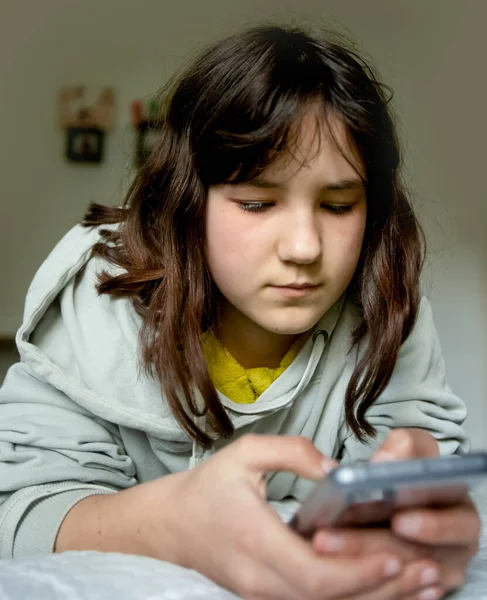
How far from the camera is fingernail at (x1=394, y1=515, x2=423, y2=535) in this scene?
1.57ft

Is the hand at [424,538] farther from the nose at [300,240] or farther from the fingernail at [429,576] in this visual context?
the nose at [300,240]

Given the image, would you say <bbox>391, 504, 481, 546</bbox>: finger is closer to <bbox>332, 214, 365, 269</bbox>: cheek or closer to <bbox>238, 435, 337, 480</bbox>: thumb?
<bbox>238, 435, 337, 480</bbox>: thumb

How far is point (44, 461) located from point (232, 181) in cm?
36

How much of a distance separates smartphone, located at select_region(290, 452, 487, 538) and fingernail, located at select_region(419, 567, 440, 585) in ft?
0.16

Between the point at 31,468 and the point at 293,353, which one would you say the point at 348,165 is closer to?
the point at 293,353

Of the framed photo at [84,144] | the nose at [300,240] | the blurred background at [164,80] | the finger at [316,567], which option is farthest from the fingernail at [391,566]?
the framed photo at [84,144]

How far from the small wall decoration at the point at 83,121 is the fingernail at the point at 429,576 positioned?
89.8 inches

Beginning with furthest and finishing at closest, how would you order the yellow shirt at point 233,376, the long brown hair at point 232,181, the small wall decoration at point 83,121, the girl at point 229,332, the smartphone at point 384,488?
the small wall decoration at point 83,121 → the yellow shirt at point 233,376 → the long brown hair at point 232,181 → the girl at point 229,332 → the smartphone at point 384,488

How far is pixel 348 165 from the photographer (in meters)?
0.73

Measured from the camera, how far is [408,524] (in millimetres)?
479

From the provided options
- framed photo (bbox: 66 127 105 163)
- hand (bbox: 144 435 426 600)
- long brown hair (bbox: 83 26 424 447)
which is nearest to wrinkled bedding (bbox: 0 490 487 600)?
hand (bbox: 144 435 426 600)

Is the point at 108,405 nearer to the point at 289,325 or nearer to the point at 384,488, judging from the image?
the point at 289,325

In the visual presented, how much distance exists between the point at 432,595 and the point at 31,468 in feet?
1.43

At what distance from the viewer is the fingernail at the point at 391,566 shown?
473mm
